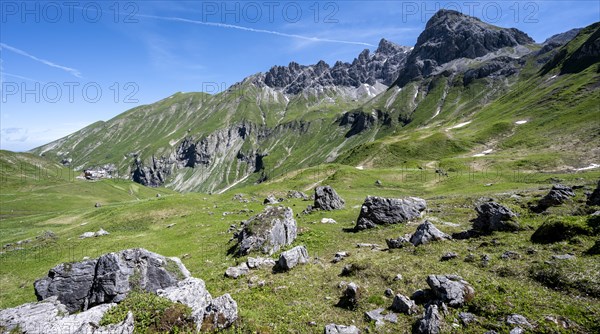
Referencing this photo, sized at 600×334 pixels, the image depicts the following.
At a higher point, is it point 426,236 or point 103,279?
point 426,236

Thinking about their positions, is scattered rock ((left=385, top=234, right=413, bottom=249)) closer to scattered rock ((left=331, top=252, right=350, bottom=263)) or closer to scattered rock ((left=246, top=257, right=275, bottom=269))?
scattered rock ((left=331, top=252, right=350, bottom=263))

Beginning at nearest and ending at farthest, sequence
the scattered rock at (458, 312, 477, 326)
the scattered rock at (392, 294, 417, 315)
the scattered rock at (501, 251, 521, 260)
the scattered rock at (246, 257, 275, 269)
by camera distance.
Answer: the scattered rock at (458, 312, 477, 326) → the scattered rock at (392, 294, 417, 315) → the scattered rock at (501, 251, 521, 260) → the scattered rock at (246, 257, 275, 269)

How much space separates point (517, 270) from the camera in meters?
19.5

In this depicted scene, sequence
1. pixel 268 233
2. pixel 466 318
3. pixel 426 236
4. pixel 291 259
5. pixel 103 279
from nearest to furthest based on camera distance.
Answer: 1. pixel 466 318
2. pixel 103 279
3. pixel 291 259
4. pixel 426 236
5. pixel 268 233

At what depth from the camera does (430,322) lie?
15.4m

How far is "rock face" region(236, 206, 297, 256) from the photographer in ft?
106

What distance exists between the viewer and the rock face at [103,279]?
19.6 metres

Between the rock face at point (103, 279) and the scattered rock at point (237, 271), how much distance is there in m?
5.23

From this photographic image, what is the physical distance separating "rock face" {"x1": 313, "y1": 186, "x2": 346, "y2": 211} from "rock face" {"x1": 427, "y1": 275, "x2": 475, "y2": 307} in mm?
34875

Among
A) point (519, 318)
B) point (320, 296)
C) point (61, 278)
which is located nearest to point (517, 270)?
point (519, 318)

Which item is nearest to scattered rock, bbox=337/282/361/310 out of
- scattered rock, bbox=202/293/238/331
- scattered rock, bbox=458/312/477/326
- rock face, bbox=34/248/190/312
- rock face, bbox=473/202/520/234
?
scattered rock, bbox=458/312/477/326

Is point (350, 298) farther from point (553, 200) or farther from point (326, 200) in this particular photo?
point (326, 200)

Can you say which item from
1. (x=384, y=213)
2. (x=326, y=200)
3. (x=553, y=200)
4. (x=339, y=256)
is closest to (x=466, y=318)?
(x=339, y=256)

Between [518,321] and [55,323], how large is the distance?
2285 centimetres
